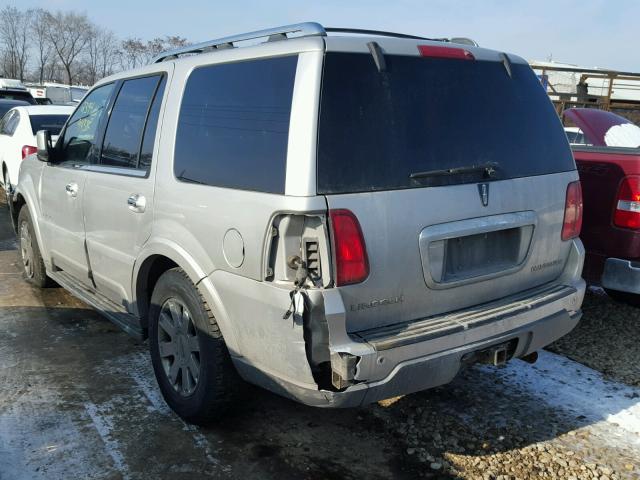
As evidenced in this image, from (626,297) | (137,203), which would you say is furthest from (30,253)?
(626,297)

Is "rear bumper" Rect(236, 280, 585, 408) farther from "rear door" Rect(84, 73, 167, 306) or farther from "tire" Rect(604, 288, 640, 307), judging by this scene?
"tire" Rect(604, 288, 640, 307)

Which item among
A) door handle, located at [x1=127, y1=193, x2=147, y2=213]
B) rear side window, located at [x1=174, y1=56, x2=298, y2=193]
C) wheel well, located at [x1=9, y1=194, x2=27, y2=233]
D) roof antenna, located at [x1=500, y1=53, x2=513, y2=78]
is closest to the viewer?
rear side window, located at [x1=174, y1=56, x2=298, y2=193]

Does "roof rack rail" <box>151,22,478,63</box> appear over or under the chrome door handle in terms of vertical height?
over

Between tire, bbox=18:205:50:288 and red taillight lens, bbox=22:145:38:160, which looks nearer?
tire, bbox=18:205:50:288

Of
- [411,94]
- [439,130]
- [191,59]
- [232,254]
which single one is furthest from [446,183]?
[191,59]

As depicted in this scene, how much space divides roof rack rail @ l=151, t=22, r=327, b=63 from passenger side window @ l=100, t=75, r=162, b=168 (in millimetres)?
207

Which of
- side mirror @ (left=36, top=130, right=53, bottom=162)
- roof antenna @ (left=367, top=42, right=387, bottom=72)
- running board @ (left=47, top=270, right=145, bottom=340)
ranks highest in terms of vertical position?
roof antenna @ (left=367, top=42, right=387, bottom=72)

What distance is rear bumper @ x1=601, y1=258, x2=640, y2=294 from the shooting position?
4375 millimetres

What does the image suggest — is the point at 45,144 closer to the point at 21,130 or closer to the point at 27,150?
the point at 27,150

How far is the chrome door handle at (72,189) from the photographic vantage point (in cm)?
439

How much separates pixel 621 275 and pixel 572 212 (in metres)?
1.37

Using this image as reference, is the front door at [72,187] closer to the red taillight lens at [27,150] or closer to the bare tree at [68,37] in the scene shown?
the red taillight lens at [27,150]

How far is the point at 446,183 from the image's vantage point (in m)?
2.83

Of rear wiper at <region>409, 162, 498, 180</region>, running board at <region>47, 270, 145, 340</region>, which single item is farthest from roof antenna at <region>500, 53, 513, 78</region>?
running board at <region>47, 270, 145, 340</region>
